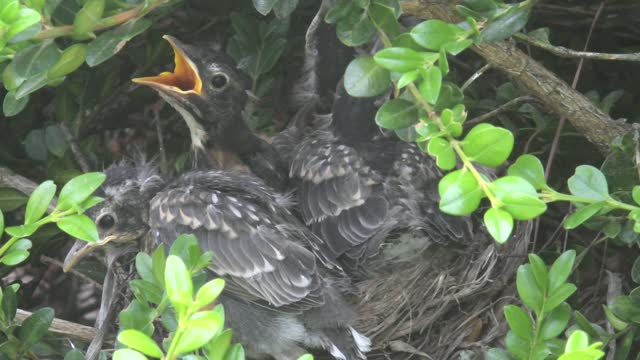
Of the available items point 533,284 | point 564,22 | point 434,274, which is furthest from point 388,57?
point 564,22

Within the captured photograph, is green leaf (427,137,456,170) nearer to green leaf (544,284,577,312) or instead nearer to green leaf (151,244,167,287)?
A: green leaf (544,284,577,312)

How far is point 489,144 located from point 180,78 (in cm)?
124

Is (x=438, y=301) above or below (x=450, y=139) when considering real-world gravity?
below

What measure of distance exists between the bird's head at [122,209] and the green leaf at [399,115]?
2.88ft

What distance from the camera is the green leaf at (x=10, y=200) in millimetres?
2410

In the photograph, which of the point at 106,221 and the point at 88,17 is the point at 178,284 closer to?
the point at 88,17

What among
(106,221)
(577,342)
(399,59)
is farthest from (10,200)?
(577,342)

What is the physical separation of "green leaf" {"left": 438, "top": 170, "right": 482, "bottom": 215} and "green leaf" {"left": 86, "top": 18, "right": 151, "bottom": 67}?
64 centimetres

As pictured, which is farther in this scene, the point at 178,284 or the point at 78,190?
the point at 78,190

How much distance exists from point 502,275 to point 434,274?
0.16 meters

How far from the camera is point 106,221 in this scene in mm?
2449

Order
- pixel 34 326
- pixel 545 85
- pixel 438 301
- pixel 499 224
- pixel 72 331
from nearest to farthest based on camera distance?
pixel 499 224, pixel 34 326, pixel 545 85, pixel 72 331, pixel 438 301

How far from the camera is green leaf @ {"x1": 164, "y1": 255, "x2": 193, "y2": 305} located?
1.36 m

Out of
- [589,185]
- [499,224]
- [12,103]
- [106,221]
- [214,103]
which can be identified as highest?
[499,224]
